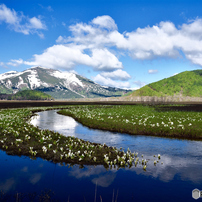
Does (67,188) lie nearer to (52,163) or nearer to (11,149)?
(52,163)

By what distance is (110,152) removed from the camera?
15.0 m

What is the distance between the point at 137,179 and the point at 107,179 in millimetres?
1796

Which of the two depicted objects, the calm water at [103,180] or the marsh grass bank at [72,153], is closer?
the calm water at [103,180]
